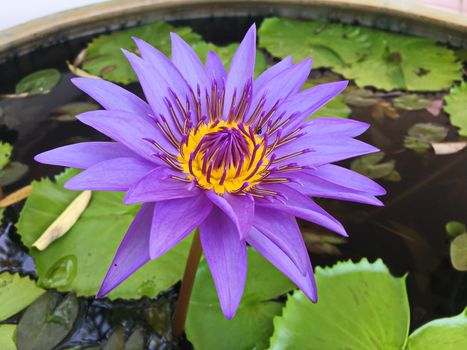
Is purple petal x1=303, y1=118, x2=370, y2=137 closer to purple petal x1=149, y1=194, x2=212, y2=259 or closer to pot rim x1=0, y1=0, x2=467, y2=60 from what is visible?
purple petal x1=149, y1=194, x2=212, y2=259

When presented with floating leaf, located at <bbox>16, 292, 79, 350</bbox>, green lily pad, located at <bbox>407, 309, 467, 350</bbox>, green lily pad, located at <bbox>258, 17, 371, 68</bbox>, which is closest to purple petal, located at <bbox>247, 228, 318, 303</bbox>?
green lily pad, located at <bbox>407, 309, 467, 350</bbox>

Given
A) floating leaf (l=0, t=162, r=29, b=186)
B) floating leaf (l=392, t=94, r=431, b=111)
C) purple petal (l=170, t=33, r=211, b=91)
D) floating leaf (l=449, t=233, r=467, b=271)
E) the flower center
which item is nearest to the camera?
the flower center

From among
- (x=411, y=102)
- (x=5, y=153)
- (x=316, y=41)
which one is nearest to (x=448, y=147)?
(x=411, y=102)

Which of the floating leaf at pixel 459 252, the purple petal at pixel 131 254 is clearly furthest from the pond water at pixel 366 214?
the purple petal at pixel 131 254

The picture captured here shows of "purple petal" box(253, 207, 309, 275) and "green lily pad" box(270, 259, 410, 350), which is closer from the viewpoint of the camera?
"purple petal" box(253, 207, 309, 275)

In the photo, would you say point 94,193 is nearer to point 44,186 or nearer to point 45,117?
point 44,186

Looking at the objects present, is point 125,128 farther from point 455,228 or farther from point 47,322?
point 455,228
